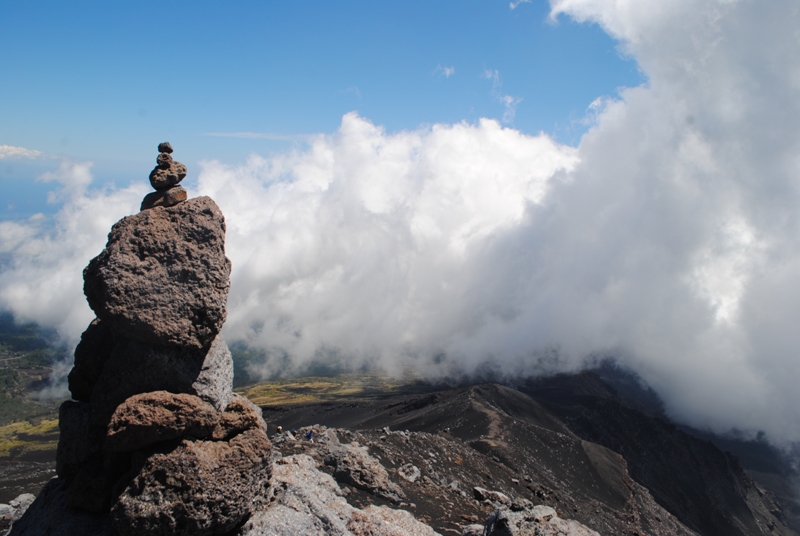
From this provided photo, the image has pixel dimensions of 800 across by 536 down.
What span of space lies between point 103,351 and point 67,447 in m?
2.74

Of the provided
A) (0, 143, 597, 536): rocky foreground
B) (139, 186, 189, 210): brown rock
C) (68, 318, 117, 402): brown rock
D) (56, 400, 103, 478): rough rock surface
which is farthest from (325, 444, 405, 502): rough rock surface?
(139, 186, 189, 210): brown rock

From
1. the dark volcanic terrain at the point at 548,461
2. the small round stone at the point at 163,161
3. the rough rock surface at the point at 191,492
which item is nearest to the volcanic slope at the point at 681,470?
the dark volcanic terrain at the point at 548,461

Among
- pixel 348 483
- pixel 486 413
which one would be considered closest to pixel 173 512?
pixel 348 483

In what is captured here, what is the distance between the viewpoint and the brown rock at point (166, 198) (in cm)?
1484

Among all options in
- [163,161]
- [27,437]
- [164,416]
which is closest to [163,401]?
[164,416]

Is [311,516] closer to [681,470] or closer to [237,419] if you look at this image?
[237,419]

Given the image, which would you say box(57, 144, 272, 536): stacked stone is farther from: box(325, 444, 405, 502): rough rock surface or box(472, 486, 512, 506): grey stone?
box(472, 486, 512, 506): grey stone

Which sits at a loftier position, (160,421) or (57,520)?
(160,421)

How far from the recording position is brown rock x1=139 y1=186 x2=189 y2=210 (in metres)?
14.8

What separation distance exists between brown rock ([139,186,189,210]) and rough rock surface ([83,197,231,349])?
39.5 inches

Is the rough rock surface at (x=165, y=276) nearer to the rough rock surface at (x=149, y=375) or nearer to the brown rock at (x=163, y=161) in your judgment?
→ the rough rock surface at (x=149, y=375)

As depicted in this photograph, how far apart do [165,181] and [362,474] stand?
18.1 m

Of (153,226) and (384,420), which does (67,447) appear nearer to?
(153,226)

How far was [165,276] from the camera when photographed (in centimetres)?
1283
